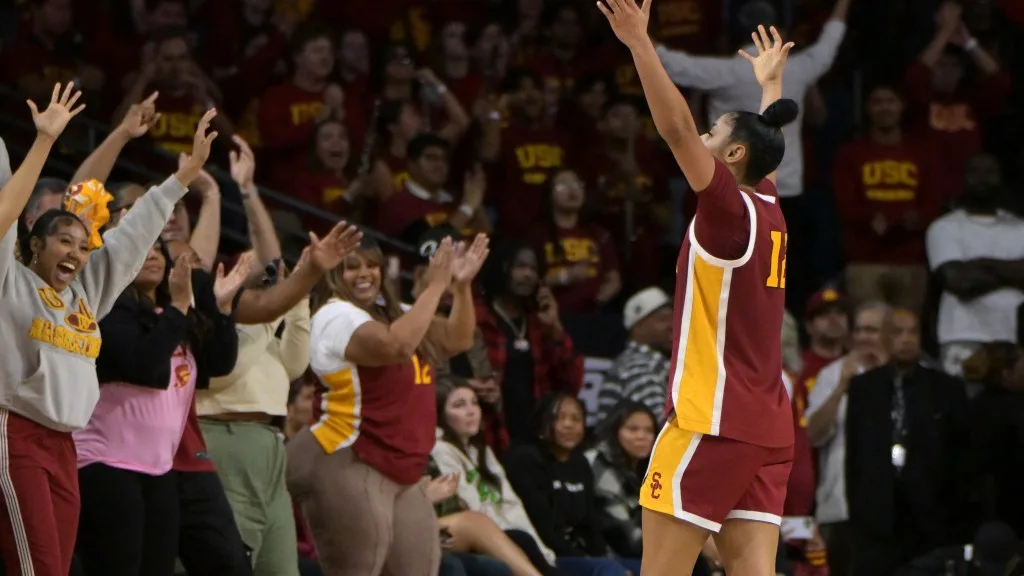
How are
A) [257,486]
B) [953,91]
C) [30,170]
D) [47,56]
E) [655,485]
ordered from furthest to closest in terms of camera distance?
[953,91]
[47,56]
[257,486]
[30,170]
[655,485]

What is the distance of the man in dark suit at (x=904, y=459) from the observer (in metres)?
8.78

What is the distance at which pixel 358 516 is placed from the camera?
655 cm

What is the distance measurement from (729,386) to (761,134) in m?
0.71

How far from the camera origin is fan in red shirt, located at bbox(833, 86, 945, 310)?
36.9 feet

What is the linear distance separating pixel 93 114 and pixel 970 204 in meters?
5.16

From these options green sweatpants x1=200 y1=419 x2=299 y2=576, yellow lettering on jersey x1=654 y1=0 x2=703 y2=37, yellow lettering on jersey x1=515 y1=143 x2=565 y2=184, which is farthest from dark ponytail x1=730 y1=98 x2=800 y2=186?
yellow lettering on jersey x1=654 y1=0 x2=703 y2=37

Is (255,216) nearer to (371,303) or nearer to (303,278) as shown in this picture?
(371,303)

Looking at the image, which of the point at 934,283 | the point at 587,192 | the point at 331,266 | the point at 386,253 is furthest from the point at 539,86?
the point at 331,266

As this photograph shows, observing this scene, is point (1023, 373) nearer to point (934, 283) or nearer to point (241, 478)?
point (934, 283)

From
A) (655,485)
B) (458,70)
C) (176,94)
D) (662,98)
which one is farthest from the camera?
(458,70)

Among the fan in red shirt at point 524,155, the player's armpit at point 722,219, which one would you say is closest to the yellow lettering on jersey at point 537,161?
the fan in red shirt at point 524,155

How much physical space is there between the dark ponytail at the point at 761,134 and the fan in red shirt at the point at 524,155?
5.85 metres

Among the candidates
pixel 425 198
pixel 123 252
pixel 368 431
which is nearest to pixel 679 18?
pixel 425 198

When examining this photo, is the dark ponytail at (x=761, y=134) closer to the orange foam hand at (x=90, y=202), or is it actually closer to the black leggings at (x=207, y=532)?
the orange foam hand at (x=90, y=202)
